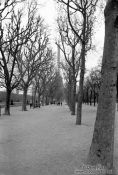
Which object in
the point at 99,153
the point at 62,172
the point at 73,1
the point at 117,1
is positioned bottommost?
the point at 62,172

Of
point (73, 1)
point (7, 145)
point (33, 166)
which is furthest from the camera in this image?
point (73, 1)

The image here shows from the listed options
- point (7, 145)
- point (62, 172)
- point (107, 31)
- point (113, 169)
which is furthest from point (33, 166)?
point (107, 31)

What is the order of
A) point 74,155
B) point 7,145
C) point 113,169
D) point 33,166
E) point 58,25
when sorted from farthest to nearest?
point 58,25 < point 7,145 < point 74,155 < point 33,166 < point 113,169

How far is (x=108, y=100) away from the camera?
18.4 feet

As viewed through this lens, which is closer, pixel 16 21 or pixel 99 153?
pixel 99 153

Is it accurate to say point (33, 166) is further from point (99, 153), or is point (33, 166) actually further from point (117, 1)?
point (117, 1)

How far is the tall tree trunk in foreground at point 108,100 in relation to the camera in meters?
5.58

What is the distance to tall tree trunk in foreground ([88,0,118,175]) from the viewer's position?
5582mm

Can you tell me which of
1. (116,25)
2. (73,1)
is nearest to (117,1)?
(116,25)

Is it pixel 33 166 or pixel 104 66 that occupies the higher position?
pixel 104 66

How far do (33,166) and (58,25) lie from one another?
18.6m

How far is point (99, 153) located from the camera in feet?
18.4

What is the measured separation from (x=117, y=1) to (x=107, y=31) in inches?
24.9

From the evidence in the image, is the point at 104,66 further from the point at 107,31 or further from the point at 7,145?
the point at 7,145
